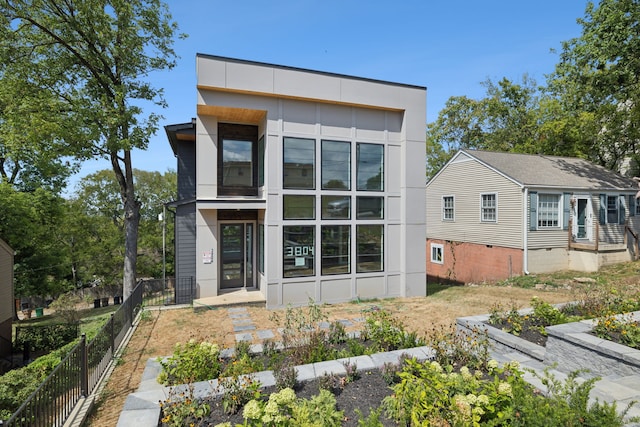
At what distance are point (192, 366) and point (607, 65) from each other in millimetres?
21345

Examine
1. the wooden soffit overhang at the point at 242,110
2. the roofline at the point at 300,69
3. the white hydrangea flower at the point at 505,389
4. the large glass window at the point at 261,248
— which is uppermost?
the roofline at the point at 300,69

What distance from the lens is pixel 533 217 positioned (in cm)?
1465

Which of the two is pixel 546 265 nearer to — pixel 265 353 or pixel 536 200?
pixel 536 200

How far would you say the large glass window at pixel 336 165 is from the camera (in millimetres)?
10328

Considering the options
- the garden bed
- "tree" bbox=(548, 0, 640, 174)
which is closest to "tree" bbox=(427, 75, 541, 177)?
"tree" bbox=(548, 0, 640, 174)

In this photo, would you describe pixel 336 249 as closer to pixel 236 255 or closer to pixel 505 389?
pixel 236 255

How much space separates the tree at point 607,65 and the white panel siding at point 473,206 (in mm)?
6382

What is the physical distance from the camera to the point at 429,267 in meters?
20.5

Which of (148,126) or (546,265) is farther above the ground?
(148,126)

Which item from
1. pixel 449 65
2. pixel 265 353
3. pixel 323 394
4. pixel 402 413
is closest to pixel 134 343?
pixel 265 353

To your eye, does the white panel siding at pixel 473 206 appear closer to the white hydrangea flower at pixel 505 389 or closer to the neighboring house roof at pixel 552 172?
the neighboring house roof at pixel 552 172

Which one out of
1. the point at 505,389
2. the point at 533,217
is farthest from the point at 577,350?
the point at 533,217

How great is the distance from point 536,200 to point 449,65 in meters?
7.76

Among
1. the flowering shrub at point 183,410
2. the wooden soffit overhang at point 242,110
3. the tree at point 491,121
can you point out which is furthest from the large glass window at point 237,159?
the tree at point 491,121
